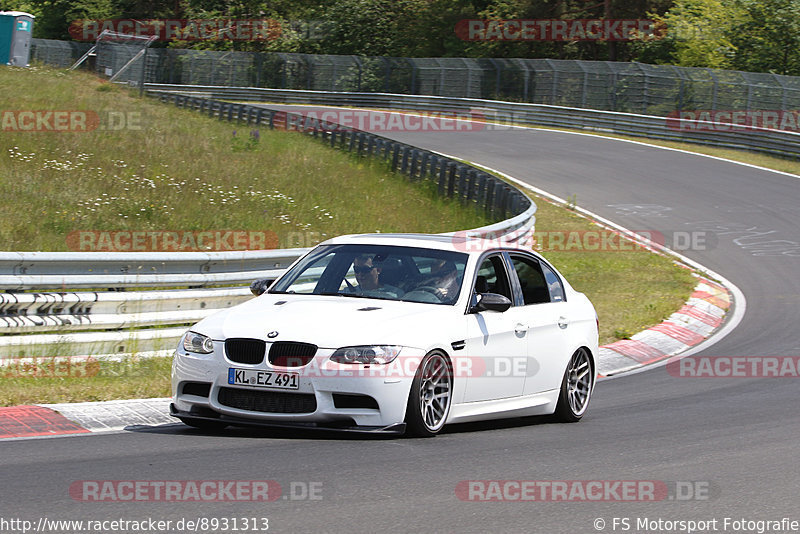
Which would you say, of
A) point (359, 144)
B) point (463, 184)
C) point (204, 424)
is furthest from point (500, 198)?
point (204, 424)

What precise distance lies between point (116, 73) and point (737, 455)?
3639 centimetres

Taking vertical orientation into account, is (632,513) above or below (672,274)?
above

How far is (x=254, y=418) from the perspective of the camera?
7.27 metres

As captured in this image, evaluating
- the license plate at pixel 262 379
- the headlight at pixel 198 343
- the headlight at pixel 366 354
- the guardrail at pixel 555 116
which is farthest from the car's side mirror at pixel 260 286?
the guardrail at pixel 555 116

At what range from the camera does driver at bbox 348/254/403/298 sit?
8297 mm

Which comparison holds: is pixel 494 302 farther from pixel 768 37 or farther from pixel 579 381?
pixel 768 37

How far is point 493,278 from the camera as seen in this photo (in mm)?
8883

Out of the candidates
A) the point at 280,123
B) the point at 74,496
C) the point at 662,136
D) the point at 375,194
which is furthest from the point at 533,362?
the point at 662,136

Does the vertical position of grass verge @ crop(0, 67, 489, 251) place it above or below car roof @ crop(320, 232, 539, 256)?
below

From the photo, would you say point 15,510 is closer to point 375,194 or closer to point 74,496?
point 74,496

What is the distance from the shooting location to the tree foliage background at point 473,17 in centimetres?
5016

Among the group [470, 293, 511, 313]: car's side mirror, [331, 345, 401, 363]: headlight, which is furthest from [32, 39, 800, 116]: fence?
[331, 345, 401, 363]: headlight

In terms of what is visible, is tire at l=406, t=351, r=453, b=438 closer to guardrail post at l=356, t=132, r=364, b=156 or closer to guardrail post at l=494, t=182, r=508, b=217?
guardrail post at l=494, t=182, r=508, b=217

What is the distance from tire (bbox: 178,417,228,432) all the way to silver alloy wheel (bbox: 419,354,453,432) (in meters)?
1.41
